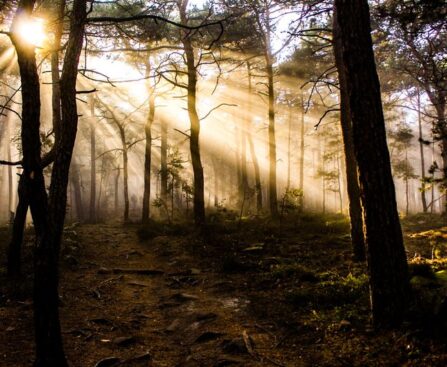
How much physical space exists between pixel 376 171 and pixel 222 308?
13.3ft

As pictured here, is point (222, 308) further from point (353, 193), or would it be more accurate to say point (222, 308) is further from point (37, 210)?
point (353, 193)

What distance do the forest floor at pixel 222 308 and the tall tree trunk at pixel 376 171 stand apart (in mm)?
498

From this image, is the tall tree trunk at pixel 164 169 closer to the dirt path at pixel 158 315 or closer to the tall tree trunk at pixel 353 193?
the dirt path at pixel 158 315

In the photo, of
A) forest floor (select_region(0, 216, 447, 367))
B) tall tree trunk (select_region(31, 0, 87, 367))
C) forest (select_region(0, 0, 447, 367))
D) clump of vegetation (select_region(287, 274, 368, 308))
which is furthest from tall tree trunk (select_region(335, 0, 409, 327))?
tall tree trunk (select_region(31, 0, 87, 367))

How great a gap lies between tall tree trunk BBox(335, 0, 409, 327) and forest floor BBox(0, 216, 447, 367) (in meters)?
0.50

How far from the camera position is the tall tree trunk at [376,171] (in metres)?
5.39

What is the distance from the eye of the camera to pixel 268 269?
382 inches

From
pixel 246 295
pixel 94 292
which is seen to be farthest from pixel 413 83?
pixel 94 292

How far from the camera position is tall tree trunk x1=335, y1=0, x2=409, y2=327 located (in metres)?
5.39

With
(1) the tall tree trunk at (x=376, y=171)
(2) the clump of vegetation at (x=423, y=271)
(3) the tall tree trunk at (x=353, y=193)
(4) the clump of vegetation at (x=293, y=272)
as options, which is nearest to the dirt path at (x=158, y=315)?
(4) the clump of vegetation at (x=293, y=272)

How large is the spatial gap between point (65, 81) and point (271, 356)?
475 centimetres

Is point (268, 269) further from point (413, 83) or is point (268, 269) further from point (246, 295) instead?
point (413, 83)

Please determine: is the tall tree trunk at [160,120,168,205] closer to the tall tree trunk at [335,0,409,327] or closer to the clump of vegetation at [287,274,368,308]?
the clump of vegetation at [287,274,368,308]

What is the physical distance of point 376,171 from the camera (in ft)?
17.7
